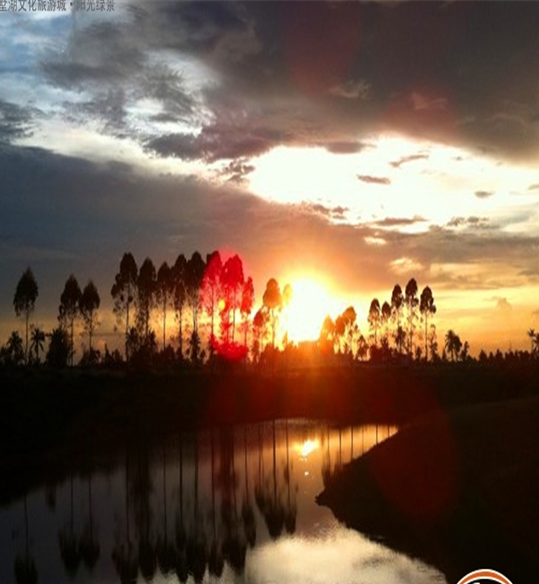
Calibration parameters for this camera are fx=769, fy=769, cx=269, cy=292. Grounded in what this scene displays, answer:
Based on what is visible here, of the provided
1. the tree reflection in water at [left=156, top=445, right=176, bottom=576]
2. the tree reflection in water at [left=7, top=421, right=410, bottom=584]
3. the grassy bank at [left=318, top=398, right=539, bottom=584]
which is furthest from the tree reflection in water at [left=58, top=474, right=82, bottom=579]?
the grassy bank at [left=318, top=398, right=539, bottom=584]

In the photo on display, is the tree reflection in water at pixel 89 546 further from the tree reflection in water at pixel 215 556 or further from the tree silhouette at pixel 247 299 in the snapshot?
the tree silhouette at pixel 247 299

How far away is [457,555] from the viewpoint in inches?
1420

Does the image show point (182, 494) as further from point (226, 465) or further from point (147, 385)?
point (147, 385)

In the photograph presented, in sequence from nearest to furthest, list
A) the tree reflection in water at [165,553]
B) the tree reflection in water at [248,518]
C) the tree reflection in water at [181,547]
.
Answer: the tree reflection in water at [181,547]
the tree reflection in water at [165,553]
the tree reflection in water at [248,518]

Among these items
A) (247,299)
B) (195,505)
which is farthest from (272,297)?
(195,505)

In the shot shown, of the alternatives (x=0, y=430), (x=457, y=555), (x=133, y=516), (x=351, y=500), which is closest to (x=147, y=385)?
(x=0, y=430)

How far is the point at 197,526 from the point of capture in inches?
1939

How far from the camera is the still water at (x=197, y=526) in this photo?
124 feet

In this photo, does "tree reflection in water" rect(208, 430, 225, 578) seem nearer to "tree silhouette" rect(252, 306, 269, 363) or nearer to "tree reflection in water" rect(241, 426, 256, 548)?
"tree reflection in water" rect(241, 426, 256, 548)

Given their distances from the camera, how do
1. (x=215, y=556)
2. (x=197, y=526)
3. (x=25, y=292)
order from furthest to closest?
(x=25, y=292), (x=197, y=526), (x=215, y=556)

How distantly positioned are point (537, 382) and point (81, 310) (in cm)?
7652

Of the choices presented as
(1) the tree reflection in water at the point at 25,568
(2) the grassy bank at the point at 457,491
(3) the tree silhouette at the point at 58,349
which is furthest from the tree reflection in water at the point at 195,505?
(3) the tree silhouette at the point at 58,349

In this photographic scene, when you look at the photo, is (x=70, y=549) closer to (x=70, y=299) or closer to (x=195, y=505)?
(x=195, y=505)

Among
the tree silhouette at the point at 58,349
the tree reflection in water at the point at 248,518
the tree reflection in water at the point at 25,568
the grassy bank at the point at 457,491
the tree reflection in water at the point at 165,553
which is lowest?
the tree reflection in water at the point at 25,568
